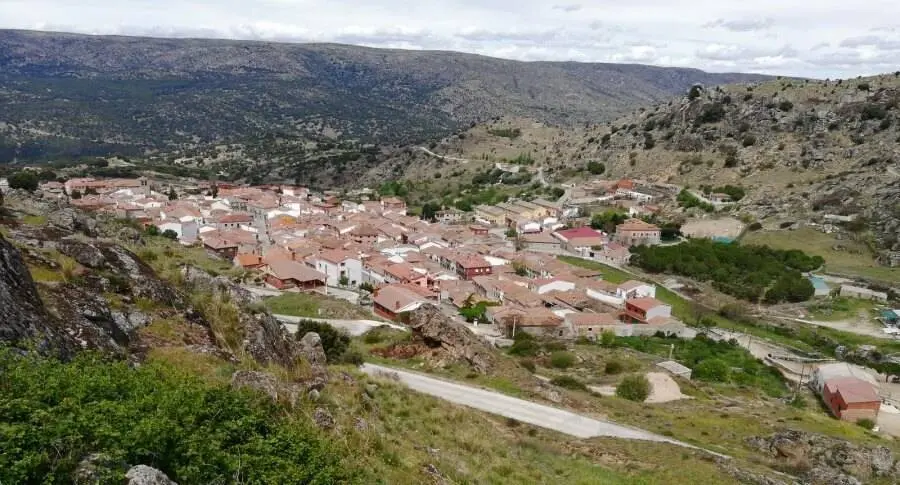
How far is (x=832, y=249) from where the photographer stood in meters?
76.9

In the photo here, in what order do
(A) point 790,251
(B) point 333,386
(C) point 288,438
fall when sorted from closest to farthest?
1. (C) point 288,438
2. (B) point 333,386
3. (A) point 790,251

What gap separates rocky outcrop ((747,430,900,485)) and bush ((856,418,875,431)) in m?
15.8

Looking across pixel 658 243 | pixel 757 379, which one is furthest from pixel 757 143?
pixel 757 379

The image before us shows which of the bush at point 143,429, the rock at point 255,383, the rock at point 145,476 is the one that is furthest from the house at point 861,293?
the rock at point 145,476

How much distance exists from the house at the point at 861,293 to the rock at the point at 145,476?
73512 mm

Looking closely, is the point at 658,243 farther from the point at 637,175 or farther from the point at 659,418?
the point at 659,418

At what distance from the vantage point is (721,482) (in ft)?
53.8

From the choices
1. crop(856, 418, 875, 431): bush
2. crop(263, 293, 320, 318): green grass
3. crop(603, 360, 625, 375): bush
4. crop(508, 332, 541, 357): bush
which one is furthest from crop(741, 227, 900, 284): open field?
crop(263, 293, 320, 318): green grass

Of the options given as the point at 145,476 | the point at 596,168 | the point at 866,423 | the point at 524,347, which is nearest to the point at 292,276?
the point at 524,347

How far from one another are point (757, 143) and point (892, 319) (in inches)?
2276

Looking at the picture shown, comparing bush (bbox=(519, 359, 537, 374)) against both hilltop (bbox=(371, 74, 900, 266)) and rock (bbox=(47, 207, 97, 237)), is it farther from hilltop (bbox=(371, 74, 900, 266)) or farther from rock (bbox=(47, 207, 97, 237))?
hilltop (bbox=(371, 74, 900, 266))

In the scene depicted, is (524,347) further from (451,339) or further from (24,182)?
(24,182)

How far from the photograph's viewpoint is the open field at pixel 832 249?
2729 inches

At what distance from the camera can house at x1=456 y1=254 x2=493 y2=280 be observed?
67.6 metres
